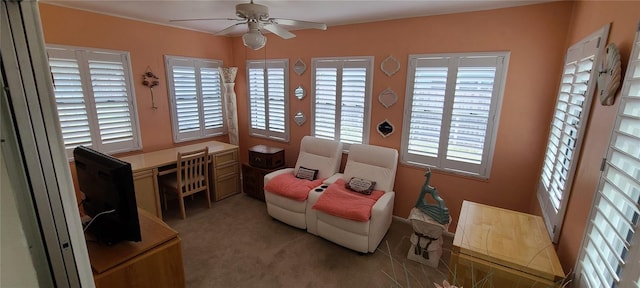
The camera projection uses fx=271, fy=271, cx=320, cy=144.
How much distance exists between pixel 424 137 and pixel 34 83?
122 inches

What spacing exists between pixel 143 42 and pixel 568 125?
173 inches

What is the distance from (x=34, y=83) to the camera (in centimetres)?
62

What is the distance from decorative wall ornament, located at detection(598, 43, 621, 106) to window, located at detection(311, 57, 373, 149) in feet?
7.00

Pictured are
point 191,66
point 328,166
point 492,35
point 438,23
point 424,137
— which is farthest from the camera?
point 191,66

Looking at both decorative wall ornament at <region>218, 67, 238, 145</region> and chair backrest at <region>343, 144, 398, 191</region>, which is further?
decorative wall ornament at <region>218, 67, 238, 145</region>

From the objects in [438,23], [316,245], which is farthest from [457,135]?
[316,245]

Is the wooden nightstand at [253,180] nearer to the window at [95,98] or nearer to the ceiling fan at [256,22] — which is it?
the window at [95,98]

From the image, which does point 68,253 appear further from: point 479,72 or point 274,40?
point 274,40

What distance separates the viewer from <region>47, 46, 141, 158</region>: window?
2.87 metres

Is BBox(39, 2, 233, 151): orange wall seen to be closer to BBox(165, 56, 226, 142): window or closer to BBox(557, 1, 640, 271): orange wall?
BBox(165, 56, 226, 142): window

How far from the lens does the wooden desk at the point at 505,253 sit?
146cm

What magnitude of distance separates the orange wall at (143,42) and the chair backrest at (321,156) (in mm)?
1995

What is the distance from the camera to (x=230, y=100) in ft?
14.4

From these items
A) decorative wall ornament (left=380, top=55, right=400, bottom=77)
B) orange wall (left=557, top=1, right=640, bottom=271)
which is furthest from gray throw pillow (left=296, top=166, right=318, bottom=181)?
orange wall (left=557, top=1, right=640, bottom=271)
